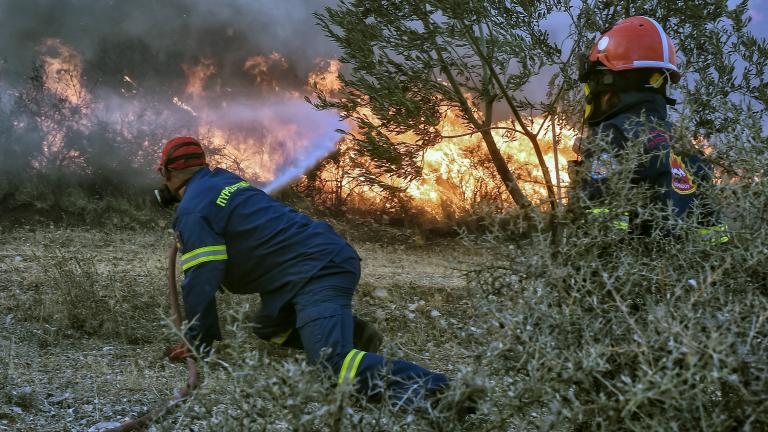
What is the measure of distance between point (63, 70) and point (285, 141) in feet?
11.2

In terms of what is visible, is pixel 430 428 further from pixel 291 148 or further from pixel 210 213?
pixel 291 148

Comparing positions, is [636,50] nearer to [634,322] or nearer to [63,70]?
[634,322]

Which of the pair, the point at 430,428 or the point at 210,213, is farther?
the point at 210,213

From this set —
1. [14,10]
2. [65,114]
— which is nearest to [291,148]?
[65,114]

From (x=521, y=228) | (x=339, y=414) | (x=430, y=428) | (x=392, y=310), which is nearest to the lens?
(x=339, y=414)

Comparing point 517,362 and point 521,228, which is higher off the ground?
point 521,228

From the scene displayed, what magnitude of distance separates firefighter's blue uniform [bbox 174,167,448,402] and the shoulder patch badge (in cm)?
154

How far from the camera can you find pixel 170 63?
1211 cm

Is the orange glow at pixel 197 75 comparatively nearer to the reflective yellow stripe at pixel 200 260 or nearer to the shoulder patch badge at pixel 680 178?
the reflective yellow stripe at pixel 200 260

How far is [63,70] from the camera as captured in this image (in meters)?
11.4

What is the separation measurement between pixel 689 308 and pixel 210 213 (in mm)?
2226

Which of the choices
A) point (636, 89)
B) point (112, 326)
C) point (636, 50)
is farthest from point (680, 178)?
point (112, 326)

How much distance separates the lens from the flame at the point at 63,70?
11.3 metres

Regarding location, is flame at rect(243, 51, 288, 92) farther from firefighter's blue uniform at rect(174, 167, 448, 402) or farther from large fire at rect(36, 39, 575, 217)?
firefighter's blue uniform at rect(174, 167, 448, 402)
